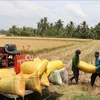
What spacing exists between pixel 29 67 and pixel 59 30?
2854 inches

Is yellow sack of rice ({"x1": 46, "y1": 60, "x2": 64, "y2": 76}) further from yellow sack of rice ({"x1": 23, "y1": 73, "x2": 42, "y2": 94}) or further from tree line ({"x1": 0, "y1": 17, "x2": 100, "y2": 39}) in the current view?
tree line ({"x1": 0, "y1": 17, "x2": 100, "y2": 39})

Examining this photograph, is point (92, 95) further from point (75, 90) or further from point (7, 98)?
point (7, 98)

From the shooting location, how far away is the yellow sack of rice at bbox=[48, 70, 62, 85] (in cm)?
635

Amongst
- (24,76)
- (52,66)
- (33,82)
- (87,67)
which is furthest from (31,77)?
(87,67)

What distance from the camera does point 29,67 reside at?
614 centimetres

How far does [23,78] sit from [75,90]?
2.40m

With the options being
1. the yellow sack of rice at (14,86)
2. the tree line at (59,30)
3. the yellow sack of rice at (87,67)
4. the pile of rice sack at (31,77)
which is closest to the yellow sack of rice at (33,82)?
the pile of rice sack at (31,77)

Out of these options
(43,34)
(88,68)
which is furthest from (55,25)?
(88,68)

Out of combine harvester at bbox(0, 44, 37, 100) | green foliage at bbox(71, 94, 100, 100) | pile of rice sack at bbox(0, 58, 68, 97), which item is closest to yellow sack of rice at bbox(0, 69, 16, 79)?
pile of rice sack at bbox(0, 58, 68, 97)

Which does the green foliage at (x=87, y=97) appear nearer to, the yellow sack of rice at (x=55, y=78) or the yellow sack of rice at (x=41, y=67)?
the yellow sack of rice at (x=55, y=78)

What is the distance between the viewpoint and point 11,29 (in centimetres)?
8494

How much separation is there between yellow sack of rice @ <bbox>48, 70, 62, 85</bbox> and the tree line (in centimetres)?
6034

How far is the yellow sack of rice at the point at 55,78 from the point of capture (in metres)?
6.35

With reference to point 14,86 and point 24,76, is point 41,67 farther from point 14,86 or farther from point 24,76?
point 14,86
